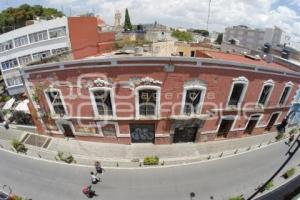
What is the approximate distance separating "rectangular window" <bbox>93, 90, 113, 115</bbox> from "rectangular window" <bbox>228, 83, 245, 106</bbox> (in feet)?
36.2

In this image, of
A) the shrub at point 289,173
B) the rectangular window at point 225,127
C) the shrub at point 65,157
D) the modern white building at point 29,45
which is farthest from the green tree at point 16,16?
the shrub at point 289,173

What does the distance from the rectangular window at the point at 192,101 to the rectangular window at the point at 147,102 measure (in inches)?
112

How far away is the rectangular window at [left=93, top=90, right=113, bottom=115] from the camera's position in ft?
75.8

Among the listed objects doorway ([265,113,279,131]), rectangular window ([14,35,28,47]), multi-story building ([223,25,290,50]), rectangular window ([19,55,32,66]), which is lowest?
multi-story building ([223,25,290,50])

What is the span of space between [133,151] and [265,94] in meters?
14.1

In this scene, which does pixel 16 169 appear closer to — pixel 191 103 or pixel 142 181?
pixel 142 181

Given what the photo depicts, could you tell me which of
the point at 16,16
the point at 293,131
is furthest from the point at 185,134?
the point at 16,16

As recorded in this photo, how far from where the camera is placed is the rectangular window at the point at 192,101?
2335cm

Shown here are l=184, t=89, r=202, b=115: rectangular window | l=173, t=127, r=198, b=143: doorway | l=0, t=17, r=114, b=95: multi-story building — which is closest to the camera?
l=184, t=89, r=202, b=115: rectangular window

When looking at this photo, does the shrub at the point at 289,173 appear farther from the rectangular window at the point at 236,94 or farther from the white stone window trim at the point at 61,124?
the white stone window trim at the point at 61,124

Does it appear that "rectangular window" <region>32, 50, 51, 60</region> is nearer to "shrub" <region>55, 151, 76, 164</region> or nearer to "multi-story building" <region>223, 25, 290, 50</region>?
"shrub" <region>55, 151, 76, 164</region>

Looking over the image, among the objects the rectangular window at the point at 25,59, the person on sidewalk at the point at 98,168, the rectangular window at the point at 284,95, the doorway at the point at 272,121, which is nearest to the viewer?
the person on sidewalk at the point at 98,168

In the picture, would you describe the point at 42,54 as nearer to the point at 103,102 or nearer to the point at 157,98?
the point at 103,102

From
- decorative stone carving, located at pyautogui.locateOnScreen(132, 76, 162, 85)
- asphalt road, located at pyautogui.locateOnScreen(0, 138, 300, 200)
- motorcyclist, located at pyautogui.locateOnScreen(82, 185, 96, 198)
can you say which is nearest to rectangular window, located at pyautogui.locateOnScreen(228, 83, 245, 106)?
asphalt road, located at pyautogui.locateOnScreen(0, 138, 300, 200)
